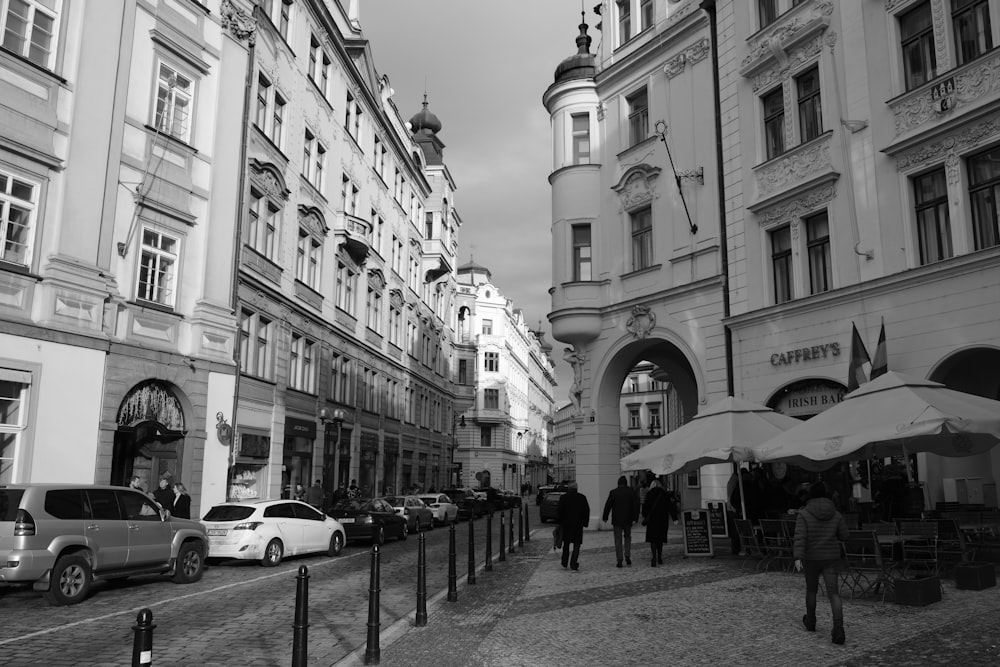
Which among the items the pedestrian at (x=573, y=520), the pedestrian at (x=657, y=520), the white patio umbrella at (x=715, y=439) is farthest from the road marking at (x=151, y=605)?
the white patio umbrella at (x=715, y=439)

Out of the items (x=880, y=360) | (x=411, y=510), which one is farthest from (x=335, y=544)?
(x=880, y=360)

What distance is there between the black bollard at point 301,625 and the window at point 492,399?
7297cm

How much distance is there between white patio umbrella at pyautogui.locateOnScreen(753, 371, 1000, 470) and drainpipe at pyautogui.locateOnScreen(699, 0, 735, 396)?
30.0 feet

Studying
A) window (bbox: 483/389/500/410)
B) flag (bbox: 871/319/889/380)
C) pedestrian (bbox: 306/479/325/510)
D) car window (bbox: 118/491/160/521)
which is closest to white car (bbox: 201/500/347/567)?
car window (bbox: 118/491/160/521)

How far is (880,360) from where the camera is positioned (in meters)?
16.8

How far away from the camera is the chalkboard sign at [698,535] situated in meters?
16.6

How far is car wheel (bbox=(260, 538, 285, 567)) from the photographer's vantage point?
17000mm

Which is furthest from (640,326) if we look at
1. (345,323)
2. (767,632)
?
(767,632)

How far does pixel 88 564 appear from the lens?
39.1ft

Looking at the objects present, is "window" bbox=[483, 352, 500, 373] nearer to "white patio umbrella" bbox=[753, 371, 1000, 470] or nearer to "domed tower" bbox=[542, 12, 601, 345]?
"domed tower" bbox=[542, 12, 601, 345]

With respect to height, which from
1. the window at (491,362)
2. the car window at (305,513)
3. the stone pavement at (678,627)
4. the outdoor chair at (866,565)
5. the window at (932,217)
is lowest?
the stone pavement at (678,627)

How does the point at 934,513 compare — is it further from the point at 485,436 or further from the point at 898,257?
the point at 485,436

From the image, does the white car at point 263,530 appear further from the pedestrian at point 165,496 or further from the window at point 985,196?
the window at point 985,196

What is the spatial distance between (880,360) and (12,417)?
18221mm
